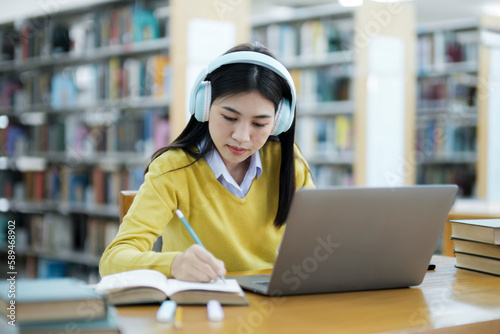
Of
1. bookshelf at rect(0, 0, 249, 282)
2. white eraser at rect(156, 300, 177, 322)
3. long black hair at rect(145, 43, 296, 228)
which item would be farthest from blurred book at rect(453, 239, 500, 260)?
bookshelf at rect(0, 0, 249, 282)

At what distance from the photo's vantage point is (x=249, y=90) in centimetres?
134

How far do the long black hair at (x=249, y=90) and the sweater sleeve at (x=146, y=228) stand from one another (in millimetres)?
105

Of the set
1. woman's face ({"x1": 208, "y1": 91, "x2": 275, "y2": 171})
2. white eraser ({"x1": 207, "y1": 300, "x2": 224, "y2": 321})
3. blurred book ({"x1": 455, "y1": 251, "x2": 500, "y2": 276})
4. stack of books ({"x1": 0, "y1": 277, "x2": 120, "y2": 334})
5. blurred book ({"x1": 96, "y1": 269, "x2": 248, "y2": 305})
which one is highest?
woman's face ({"x1": 208, "y1": 91, "x2": 275, "y2": 171})

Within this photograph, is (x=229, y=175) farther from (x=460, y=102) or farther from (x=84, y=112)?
(x=460, y=102)

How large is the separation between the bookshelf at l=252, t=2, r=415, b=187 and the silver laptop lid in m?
3.22

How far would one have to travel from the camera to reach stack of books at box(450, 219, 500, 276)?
1.26 m

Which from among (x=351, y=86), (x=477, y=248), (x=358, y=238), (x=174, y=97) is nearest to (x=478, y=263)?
(x=477, y=248)

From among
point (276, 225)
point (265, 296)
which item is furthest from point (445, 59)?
point (265, 296)

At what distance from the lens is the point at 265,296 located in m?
1.01

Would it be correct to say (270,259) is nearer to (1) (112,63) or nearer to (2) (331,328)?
(2) (331,328)

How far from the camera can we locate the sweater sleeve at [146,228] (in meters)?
1.12

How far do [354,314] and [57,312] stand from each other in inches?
17.1

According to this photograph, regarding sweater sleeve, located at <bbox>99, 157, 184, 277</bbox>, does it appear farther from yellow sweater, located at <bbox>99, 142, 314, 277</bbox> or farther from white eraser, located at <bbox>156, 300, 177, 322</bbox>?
white eraser, located at <bbox>156, 300, 177, 322</bbox>

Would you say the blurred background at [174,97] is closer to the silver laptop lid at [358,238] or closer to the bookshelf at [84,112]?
the bookshelf at [84,112]
